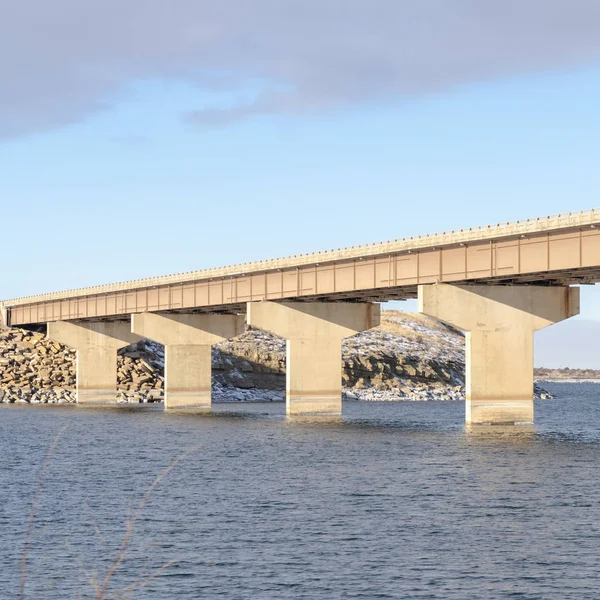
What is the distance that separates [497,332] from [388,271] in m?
9.22

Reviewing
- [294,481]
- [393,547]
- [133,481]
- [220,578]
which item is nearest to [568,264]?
[294,481]

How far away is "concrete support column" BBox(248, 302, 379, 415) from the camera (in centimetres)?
8306

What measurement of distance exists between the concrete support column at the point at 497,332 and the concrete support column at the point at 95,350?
178 feet

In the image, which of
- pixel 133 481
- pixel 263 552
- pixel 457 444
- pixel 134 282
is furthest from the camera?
pixel 134 282

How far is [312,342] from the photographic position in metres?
83.2

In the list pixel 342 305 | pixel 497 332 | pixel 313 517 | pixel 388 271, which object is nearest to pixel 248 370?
pixel 342 305

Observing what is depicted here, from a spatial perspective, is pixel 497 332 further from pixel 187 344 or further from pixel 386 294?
pixel 187 344

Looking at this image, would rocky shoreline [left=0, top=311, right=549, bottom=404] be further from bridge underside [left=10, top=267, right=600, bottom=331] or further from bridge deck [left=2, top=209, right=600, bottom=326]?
bridge deck [left=2, top=209, right=600, bottom=326]

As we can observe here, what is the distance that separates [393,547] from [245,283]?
60.2 metres

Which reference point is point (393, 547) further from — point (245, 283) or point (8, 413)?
point (8, 413)

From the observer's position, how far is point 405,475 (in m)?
44.0

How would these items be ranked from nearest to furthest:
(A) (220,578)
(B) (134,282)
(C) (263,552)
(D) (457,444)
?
(A) (220,578)
(C) (263,552)
(D) (457,444)
(B) (134,282)

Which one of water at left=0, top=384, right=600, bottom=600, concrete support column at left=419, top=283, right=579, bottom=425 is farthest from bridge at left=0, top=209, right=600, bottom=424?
water at left=0, top=384, right=600, bottom=600

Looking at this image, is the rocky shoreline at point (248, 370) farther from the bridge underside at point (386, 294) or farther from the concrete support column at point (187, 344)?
the concrete support column at point (187, 344)
